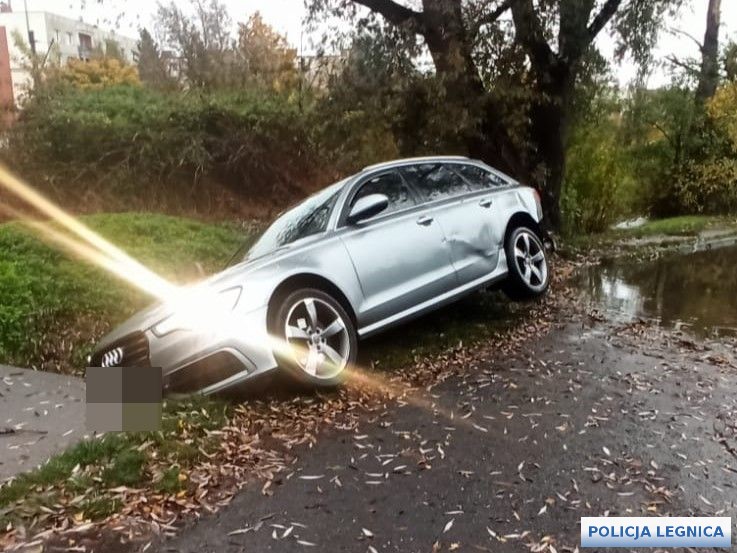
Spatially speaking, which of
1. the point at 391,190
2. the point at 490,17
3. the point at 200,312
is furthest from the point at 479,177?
the point at 490,17

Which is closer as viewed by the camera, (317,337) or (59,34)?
(317,337)

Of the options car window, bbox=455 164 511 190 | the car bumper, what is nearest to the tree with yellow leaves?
car window, bbox=455 164 511 190

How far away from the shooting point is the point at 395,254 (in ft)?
18.8

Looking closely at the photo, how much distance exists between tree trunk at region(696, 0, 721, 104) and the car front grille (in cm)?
2152

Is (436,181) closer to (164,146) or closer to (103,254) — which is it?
(103,254)

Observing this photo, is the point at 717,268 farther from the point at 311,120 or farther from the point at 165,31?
the point at 165,31

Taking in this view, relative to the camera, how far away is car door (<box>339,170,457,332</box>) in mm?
5516

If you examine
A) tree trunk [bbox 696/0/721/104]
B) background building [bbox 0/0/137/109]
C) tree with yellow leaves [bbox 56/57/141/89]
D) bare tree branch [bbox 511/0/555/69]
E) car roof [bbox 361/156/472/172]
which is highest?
background building [bbox 0/0/137/109]

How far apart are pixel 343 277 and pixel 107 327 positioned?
10.6 feet

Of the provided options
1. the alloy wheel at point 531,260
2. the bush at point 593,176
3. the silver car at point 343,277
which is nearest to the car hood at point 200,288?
the silver car at point 343,277

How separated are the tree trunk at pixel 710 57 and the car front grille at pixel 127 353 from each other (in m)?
21.5

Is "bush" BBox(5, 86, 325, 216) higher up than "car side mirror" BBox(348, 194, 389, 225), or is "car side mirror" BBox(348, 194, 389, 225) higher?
"bush" BBox(5, 86, 325, 216)

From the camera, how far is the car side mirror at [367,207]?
555cm

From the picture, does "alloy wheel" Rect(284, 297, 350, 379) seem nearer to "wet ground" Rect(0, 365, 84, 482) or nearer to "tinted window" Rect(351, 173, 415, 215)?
"tinted window" Rect(351, 173, 415, 215)
